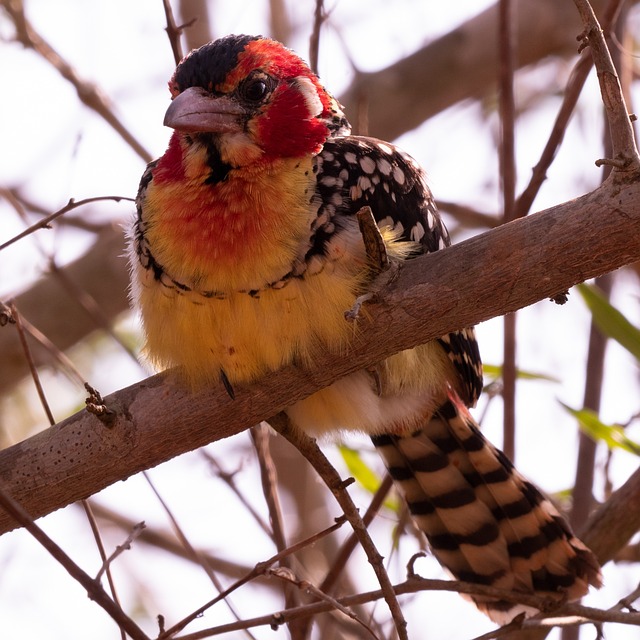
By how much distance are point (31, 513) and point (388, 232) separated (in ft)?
Answer: 4.10

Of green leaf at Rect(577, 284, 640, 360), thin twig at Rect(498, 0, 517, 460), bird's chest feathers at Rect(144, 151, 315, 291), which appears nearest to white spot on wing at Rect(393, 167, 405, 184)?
bird's chest feathers at Rect(144, 151, 315, 291)

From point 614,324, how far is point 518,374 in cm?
49

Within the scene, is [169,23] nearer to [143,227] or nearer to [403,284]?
[143,227]

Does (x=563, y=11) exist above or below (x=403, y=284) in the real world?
above

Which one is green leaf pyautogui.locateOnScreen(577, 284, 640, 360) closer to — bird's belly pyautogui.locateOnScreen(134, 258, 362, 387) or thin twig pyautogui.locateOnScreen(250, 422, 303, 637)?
bird's belly pyautogui.locateOnScreen(134, 258, 362, 387)

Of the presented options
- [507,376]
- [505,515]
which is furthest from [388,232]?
[505,515]

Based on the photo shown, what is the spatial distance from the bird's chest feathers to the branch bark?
29cm

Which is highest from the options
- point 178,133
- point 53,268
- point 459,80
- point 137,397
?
point 459,80

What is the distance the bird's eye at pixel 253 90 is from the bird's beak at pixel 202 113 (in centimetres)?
5

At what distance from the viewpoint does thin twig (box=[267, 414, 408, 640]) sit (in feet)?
7.75

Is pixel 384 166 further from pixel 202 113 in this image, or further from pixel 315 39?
pixel 315 39

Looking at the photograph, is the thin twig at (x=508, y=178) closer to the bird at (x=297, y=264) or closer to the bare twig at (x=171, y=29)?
the bird at (x=297, y=264)

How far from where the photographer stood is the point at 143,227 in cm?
294

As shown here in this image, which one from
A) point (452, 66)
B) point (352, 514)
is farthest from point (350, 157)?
point (452, 66)
